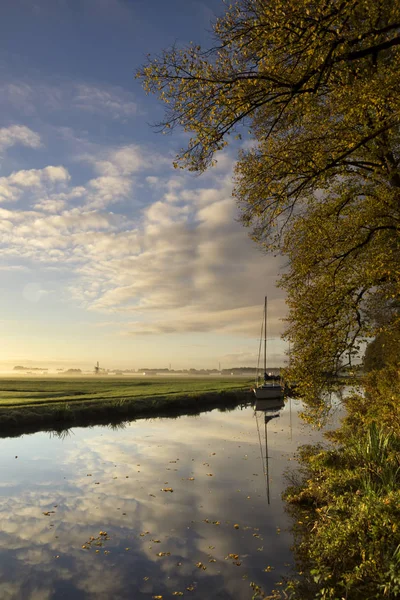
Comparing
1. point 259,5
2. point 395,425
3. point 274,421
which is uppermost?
point 259,5

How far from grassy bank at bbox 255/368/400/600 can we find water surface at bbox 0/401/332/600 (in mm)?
644

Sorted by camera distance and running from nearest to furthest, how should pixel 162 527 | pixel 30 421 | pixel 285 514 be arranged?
pixel 162 527
pixel 285 514
pixel 30 421

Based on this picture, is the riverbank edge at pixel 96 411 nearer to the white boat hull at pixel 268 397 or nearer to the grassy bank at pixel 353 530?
the white boat hull at pixel 268 397

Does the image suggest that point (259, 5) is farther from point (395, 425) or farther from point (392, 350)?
point (392, 350)

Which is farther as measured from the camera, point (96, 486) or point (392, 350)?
point (392, 350)

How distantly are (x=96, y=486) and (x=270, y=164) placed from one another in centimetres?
1504

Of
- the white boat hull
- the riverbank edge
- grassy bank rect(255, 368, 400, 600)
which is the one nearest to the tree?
grassy bank rect(255, 368, 400, 600)

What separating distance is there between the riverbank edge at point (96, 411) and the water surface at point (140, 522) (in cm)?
757

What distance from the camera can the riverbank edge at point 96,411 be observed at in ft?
114

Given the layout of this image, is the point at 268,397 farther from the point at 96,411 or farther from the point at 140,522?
the point at 140,522

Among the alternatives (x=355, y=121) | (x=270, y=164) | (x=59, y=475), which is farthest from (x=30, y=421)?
(x=355, y=121)

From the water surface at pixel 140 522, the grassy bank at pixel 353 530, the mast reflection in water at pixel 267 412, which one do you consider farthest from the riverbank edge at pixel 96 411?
the grassy bank at pixel 353 530

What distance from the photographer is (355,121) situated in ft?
44.4

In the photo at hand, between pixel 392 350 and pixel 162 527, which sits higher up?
pixel 392 350
